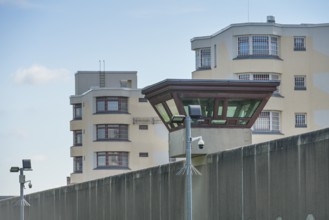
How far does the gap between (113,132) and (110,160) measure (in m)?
2.63

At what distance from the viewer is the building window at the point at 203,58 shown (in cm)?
9219

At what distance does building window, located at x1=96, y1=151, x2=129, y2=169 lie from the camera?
114m

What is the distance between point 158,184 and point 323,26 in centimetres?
4811

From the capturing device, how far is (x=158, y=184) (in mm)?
45031

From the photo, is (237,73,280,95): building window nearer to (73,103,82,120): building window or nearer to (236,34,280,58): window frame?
(236,34,280,58): window frame

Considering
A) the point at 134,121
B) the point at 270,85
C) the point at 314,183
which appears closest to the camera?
the point at 314,183

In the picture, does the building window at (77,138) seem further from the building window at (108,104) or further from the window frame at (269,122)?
Result: the window frame at (269,122)

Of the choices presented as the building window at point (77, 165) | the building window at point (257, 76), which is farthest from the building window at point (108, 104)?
the building window at point (257, 76)

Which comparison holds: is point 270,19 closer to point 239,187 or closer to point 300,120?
point 300,120

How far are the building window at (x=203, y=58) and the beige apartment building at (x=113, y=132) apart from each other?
22.1 metres

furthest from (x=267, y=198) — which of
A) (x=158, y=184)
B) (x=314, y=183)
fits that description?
(x=158, y=184)

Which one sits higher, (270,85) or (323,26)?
(323,26)

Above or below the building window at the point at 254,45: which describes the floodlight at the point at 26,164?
below

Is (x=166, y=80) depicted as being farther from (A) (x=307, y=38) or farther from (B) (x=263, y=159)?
(A) (x=307, y=38)
